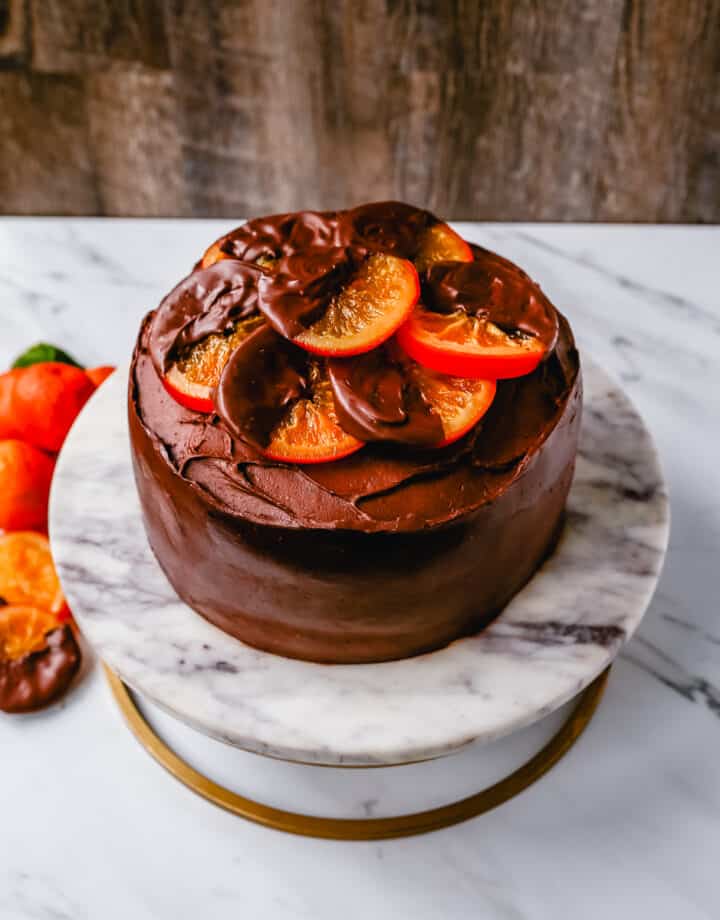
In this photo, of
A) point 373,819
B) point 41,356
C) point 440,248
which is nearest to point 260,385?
point 440,248

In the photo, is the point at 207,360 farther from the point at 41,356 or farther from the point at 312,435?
the point at 41,356

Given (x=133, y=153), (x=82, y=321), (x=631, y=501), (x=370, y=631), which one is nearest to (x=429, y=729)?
(x=370, y=631)

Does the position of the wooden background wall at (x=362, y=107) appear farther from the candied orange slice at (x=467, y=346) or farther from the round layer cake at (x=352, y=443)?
the candied orange slice at (x=467, y=346)

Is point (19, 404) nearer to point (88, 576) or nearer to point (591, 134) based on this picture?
point (88, 576)

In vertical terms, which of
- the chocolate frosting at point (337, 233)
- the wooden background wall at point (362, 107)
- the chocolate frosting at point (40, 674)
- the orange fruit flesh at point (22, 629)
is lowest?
the chocolate frosting at point (40, 674)

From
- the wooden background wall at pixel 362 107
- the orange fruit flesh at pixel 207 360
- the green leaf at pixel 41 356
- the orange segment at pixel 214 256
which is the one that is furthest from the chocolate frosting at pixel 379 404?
the wooden background wall at pixel 362 107
